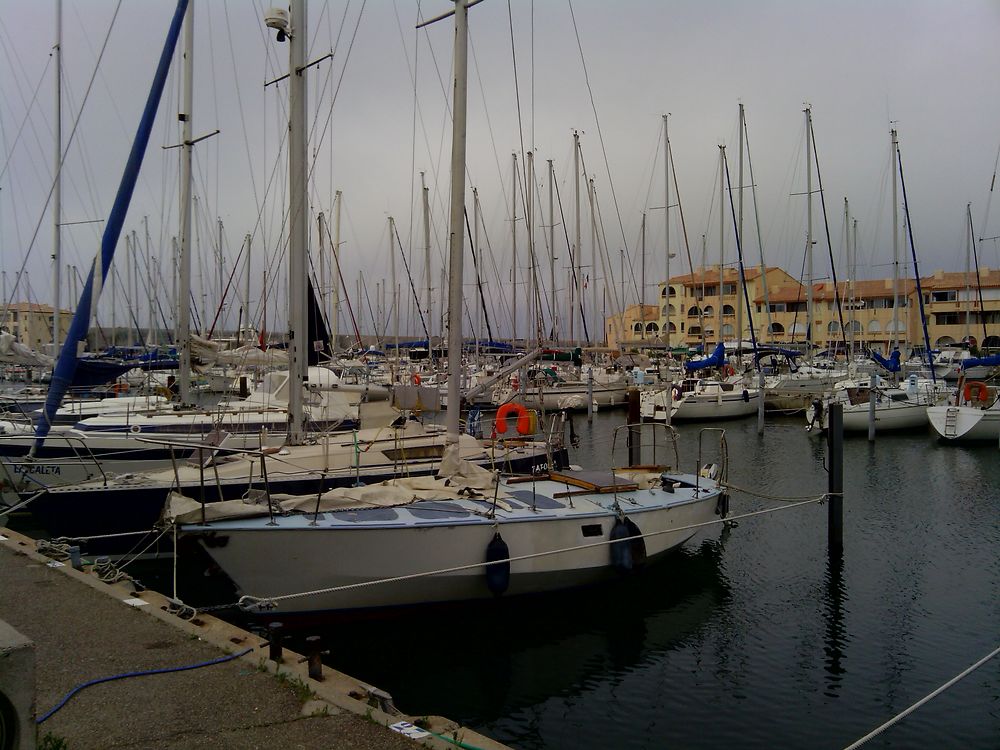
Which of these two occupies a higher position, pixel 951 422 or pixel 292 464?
pixel 292 464

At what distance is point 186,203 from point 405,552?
1496 centimetres

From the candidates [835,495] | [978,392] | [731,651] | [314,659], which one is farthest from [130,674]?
[978,392]

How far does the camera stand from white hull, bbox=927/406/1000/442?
2880cm

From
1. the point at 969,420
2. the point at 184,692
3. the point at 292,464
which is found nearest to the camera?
the point at 184,692

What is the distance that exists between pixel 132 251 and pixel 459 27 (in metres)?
48.8

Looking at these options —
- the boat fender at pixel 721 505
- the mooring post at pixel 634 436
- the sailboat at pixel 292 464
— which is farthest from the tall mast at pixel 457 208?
the boat fender at pixel 721 505

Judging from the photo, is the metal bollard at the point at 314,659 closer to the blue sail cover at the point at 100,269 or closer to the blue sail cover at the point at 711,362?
the blue sail cover at the point at 100,269

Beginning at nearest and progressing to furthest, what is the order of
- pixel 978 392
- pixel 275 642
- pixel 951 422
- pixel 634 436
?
1. pixel 275 642
2. pixel 634 436
3. pixel 951 422
4. pixel 978 392

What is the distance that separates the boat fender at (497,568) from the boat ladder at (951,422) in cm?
2585

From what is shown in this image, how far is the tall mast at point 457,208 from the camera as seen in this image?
13.1 metres

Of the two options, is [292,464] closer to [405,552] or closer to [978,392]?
[405,552]

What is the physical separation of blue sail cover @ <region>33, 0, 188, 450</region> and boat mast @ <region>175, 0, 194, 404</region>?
4213mm

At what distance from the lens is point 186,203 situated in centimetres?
2067

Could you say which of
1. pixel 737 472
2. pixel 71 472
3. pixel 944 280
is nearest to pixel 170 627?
pixel 71 472
